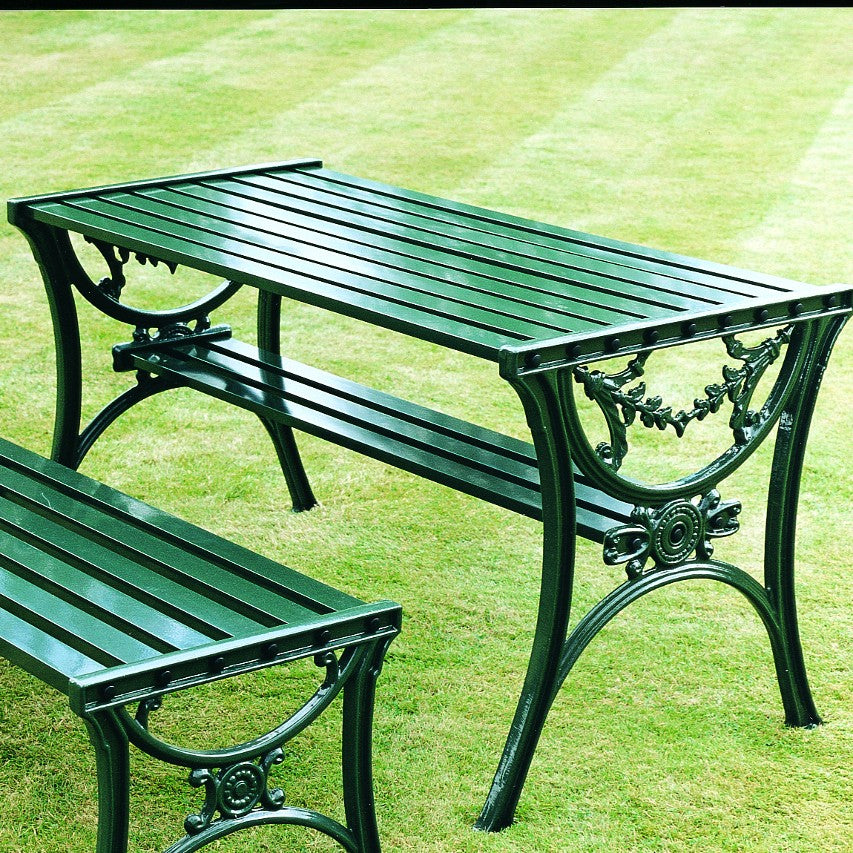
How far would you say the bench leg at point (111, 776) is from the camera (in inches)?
77.8

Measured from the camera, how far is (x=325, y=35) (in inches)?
500

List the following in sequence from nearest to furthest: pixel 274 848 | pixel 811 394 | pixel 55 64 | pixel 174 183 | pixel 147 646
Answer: pixel 147 646 < pixel 274 848 < pixel 811 394 < pixel 174 183 < pixel 55 64

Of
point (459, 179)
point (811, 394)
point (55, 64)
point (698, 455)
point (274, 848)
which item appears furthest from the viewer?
point (55, 64)

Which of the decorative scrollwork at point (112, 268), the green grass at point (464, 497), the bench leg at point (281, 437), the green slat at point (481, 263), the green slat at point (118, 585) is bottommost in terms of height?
the green grass at point (464, 497)

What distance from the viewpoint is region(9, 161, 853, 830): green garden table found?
259cm

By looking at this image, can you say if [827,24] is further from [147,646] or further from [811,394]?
[147,646]

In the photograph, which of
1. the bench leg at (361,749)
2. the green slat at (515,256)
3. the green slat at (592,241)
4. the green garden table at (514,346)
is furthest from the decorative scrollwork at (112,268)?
the bench leg at (361,749)

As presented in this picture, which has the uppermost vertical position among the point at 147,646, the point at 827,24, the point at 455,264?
the point at 455,264

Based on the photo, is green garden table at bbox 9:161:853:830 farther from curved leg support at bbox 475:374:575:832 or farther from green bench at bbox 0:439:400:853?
green bench at bbox 0:439:400:853

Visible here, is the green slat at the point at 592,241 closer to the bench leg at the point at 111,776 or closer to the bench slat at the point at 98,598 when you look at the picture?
the bench slat at the point at 98,598

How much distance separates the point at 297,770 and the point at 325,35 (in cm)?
1075

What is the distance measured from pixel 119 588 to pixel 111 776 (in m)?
0.49

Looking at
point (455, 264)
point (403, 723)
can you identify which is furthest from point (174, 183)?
point (403, 723)

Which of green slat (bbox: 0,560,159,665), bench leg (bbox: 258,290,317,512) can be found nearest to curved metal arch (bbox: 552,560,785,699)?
green slat (bbox: 0,560,159,665)
